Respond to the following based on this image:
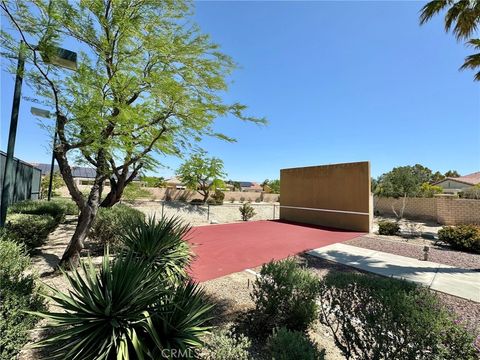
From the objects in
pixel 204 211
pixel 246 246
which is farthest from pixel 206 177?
pixel 246 246

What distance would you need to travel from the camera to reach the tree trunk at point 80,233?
5215 millimetres

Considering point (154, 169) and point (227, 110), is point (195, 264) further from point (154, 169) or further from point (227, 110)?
point (227, 110)

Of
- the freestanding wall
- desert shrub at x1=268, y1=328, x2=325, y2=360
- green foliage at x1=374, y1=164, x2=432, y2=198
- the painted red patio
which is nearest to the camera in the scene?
desert shrub at x1=268, y1=328, x2=325, y2=360

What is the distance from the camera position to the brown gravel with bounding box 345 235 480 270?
7.18 meters

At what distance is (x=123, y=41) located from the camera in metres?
5.45

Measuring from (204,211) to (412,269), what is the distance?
12.4m

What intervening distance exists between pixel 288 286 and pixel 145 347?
6.36 ft

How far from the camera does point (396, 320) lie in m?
2.27

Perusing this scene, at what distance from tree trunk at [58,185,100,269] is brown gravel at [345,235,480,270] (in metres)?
9.00

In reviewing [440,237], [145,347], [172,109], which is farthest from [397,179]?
[145,347]

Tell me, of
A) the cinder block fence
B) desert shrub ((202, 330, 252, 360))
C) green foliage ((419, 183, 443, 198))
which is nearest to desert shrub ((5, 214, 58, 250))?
desert shrub ((202, 330, 252, 360))

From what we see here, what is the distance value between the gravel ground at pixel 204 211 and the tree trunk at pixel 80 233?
30.1ft

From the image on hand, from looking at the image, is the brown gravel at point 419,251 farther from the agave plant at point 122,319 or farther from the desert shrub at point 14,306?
the desert shrub at point 14,306

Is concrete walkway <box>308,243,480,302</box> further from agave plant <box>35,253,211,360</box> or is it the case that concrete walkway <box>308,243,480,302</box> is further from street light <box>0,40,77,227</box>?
street light <box>0,40,77,227</box>
